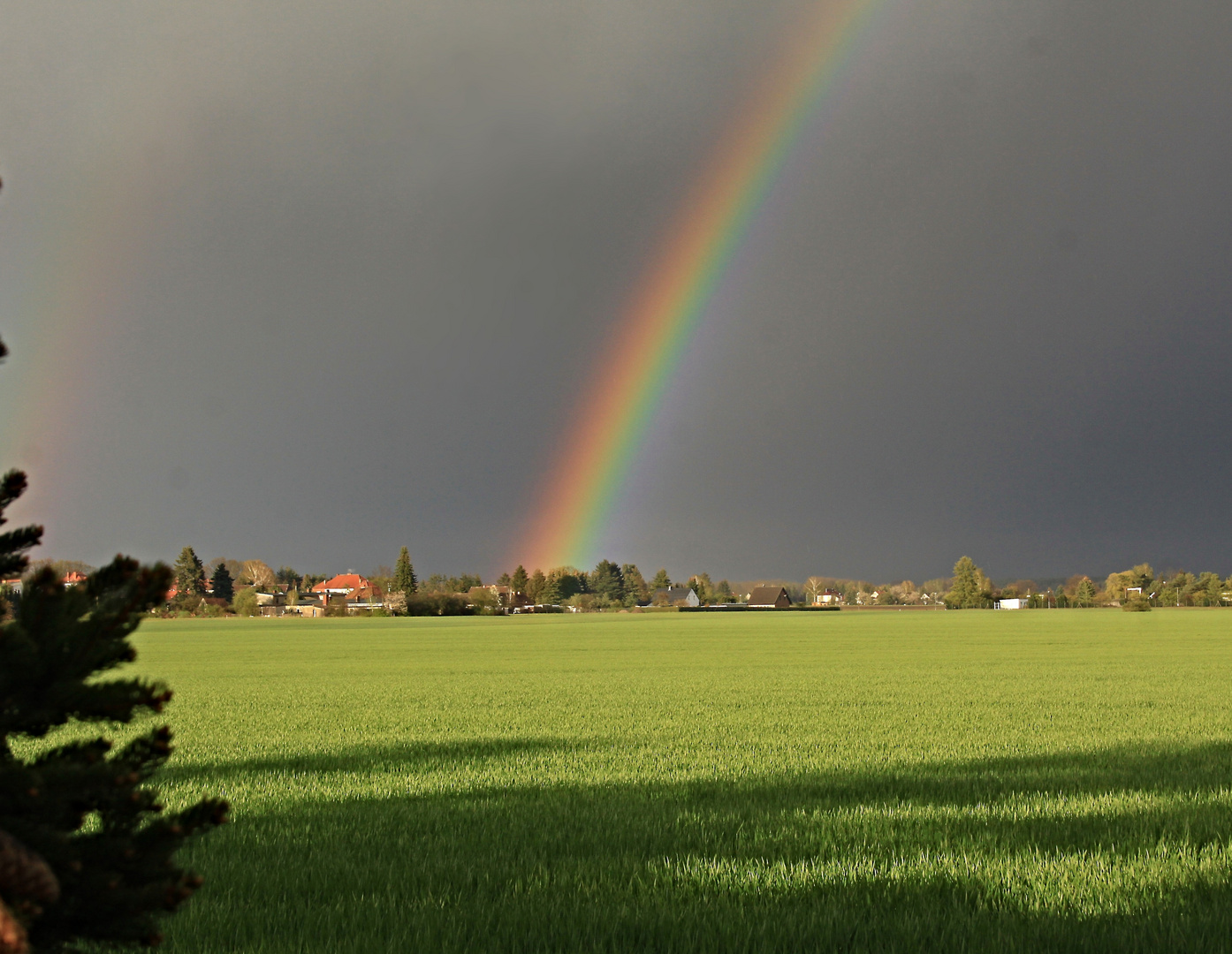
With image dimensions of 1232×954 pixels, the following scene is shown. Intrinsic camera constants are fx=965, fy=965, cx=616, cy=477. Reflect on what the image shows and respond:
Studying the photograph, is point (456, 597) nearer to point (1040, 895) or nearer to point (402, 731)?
point (402, 731)

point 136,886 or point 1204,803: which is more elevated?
point 136,886

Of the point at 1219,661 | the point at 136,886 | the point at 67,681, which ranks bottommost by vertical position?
the point at 1219,661

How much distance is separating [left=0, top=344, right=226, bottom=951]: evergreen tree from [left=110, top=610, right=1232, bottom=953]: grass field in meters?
4.38

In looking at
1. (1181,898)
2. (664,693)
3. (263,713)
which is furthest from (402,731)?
(1181,898)

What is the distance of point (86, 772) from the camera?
2.56m

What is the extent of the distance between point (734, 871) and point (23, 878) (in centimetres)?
731

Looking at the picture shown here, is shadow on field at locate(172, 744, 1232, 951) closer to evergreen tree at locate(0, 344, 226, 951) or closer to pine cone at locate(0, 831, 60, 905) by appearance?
evergreen tree at locate(0, 344, 226, 951)

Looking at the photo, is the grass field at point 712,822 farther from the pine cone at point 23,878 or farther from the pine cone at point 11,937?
the pine cone at point 11,937

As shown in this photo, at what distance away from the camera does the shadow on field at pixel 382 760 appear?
1544cm

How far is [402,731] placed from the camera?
21156 millimetres

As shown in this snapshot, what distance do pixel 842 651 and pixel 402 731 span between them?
39.6 meters

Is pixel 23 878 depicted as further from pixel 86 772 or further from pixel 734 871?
pixel 734 871

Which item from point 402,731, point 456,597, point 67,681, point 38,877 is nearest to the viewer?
point 38,877

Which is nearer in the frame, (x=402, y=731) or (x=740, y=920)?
(x=740, y=920)
